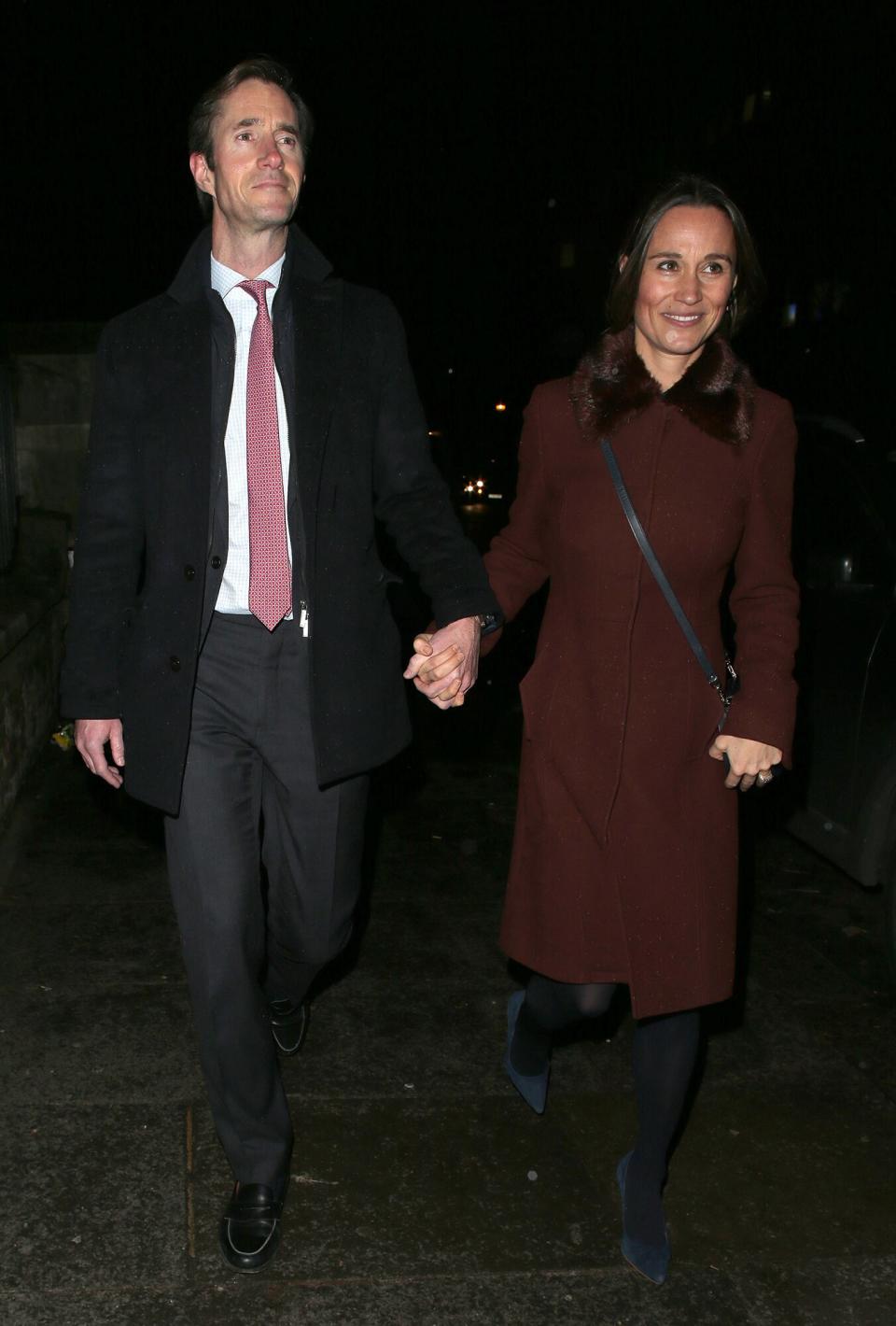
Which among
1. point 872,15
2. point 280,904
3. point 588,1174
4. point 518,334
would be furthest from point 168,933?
point 518,334

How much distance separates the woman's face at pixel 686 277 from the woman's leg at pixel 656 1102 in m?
1.51

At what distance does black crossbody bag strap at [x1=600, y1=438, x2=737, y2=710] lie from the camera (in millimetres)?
3070

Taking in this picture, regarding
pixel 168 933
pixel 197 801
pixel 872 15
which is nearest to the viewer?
pixel 197 801

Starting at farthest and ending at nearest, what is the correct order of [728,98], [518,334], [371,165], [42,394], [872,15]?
1. [518,334]
2. [728,98]
3. [371,165]
4. [872,15]
5. [42,394]

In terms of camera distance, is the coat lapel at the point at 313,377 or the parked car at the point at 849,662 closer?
the coat lapel at the point at 313,377

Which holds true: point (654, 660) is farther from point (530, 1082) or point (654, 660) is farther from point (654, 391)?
point (530, 1082)

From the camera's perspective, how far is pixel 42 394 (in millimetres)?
9758

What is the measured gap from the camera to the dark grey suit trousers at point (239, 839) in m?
3.12

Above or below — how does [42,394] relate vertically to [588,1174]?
above

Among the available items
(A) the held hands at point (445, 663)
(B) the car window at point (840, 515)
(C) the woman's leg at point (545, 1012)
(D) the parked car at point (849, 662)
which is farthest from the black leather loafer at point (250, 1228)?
(B) the car window at point (840, 515)

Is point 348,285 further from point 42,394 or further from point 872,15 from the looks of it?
point 872,15

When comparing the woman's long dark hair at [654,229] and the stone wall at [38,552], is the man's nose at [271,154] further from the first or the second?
the stone wall at [38,552]

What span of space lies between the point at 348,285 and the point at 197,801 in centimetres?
123

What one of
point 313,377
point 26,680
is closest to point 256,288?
point 313,377
